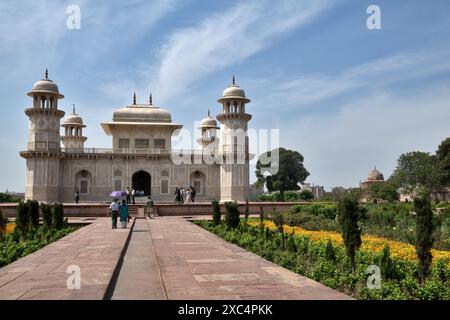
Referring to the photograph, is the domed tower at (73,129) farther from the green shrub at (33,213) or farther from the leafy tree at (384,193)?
the green shrub at (33,213)

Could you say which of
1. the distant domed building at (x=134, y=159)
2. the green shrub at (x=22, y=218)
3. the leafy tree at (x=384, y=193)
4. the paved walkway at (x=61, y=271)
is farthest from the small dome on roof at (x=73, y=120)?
the paved walkway at (x=61, y=271)

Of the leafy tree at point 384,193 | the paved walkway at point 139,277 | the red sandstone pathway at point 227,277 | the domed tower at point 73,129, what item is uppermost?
the domed tower at point 73,129

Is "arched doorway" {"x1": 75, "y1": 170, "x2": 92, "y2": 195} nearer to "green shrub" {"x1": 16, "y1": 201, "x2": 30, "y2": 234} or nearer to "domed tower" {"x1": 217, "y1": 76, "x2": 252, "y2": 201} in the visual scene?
"domed tower" {"x1": 217, "y1": 76, "x2": 252, "y2": 201}

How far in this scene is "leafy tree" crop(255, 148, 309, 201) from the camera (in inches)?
1887

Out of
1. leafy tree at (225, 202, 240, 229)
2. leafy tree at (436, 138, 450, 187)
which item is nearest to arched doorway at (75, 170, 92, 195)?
leafy tree at (225, 202, 240, 229)

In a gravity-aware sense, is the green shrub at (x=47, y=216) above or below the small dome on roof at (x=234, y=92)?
below

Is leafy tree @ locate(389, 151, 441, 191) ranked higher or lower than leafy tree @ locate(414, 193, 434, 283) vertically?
higher

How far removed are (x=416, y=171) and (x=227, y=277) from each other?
4596cm

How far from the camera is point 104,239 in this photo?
421 inches

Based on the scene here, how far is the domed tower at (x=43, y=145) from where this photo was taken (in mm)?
29219

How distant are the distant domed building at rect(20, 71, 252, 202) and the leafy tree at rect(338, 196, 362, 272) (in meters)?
22.5

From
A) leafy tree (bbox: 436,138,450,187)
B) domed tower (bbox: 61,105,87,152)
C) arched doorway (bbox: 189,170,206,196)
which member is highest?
domed tower (bbox: 61,105,87,152)

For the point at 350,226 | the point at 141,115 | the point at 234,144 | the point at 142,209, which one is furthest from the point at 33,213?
the point at 141,115

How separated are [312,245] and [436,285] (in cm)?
354
